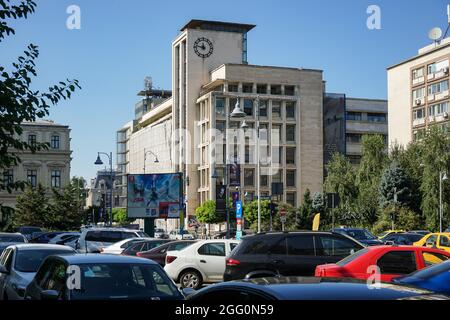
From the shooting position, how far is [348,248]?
16703 millimetres

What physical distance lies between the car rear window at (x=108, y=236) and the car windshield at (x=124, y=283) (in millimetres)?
22479

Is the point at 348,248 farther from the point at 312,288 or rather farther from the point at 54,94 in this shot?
the point at 312,288

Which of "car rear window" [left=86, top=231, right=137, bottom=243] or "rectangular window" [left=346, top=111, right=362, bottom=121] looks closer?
"car rear window" [left=86, top=231, right=137, bottom=243]

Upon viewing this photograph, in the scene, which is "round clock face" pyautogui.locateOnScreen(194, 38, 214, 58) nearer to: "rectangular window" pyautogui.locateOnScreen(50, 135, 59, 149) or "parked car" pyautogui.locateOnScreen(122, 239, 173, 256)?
"rectangular window" pyautogui.locateOnScreen(50, 135, 59, 149)

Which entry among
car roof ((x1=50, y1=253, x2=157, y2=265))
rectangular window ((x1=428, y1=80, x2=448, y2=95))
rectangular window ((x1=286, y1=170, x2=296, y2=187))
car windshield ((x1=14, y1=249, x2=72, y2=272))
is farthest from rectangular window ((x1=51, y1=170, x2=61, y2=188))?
car roof ((x1=50, y1=253, x2=157, y2=265))

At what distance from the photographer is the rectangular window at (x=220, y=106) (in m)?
99.6

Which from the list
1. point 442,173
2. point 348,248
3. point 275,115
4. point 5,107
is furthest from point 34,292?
point 275,115

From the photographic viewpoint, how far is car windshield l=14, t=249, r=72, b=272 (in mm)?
13953

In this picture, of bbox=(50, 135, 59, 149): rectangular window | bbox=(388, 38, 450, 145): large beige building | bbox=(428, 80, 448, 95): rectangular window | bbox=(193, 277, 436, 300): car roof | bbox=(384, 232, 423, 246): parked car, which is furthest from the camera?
bbox=(50, 135, 59, 149): rectangular window

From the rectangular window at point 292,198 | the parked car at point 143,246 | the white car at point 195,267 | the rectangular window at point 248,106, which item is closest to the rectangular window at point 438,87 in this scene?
the rectangular window at point 248,106

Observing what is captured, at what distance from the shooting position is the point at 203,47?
106500 mm

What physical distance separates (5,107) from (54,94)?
1049mm

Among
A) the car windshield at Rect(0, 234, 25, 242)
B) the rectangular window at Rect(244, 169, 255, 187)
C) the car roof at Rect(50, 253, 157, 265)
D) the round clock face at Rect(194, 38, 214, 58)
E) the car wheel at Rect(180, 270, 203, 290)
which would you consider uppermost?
the round clock face at Rect(194, 38, 214, 58)

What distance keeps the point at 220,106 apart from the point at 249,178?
11.4m
